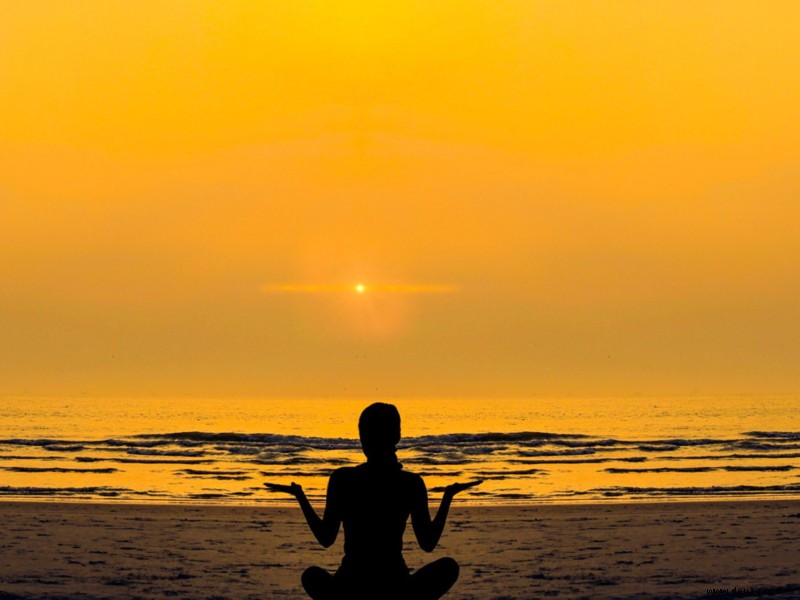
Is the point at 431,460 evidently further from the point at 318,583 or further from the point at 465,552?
the point at 318,583

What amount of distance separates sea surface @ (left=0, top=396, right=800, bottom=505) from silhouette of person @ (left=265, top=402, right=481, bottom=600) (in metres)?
17.1

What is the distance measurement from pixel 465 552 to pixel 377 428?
350 inches

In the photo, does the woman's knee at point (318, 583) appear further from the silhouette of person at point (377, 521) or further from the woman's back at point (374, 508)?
the woman's back at point (374, 508)

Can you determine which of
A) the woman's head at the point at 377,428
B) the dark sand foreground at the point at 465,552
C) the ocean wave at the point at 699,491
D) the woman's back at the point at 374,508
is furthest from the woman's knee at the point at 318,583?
the ocean wave at the point at 699,491

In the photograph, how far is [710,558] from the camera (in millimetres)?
14297

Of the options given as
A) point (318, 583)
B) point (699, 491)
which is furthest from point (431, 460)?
point (318, 583)

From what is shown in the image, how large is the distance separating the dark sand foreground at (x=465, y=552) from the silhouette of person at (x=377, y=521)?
5.04 m

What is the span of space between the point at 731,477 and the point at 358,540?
26.3 m

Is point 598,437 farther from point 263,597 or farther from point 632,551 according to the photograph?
point 263,597

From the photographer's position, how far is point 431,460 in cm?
3819

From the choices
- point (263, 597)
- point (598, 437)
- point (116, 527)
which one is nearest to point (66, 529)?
point (116, 527)

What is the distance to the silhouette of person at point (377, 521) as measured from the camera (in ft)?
22.3

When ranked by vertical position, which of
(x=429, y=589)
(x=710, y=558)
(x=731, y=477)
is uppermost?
(x=731, y=477)

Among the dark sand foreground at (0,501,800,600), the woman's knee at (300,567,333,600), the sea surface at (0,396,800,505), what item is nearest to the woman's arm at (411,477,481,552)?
the woman's knee at (300,567,333,600)
